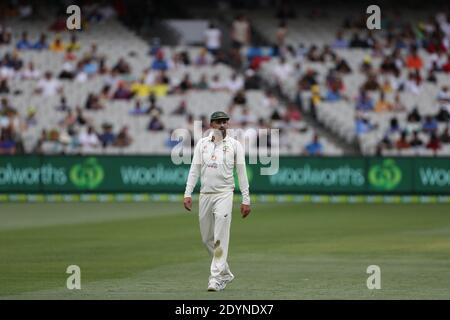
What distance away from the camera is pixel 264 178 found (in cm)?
3366

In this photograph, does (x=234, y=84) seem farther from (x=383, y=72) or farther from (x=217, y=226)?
(x=217, y=226)

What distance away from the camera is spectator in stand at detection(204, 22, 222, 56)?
1648 inches

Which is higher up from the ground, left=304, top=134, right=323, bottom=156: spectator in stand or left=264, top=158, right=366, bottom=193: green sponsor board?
left=304, top=134, right=323, bottom=156: spectator in stand

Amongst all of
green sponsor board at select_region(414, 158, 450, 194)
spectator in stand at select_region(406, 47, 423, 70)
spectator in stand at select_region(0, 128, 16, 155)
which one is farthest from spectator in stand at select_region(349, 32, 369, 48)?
spectator in stand at select_region(0, 128, 16, 155)

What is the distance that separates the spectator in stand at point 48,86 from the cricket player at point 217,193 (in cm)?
2435

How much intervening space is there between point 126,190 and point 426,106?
1073 cm

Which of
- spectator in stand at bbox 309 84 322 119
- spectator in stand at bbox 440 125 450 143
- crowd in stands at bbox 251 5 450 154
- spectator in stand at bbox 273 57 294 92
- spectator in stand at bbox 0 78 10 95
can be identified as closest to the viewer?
spectator in stand at bbox 440 125 450 143

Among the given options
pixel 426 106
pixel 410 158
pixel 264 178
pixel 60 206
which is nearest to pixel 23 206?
pixel 60 206

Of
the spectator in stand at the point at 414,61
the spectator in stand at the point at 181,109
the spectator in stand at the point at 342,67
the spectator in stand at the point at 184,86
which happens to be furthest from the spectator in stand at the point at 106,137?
the spectator in stand at the point at 414,61

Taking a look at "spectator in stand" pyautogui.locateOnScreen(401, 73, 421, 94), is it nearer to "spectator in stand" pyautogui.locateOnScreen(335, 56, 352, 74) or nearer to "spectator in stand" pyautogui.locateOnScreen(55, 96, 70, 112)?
"spectator in stand" pyautogui.locateOnScreen(335, 56, 352, 74)

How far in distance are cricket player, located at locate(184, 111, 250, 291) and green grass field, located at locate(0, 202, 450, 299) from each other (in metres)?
0.45

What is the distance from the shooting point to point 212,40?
4216cm
